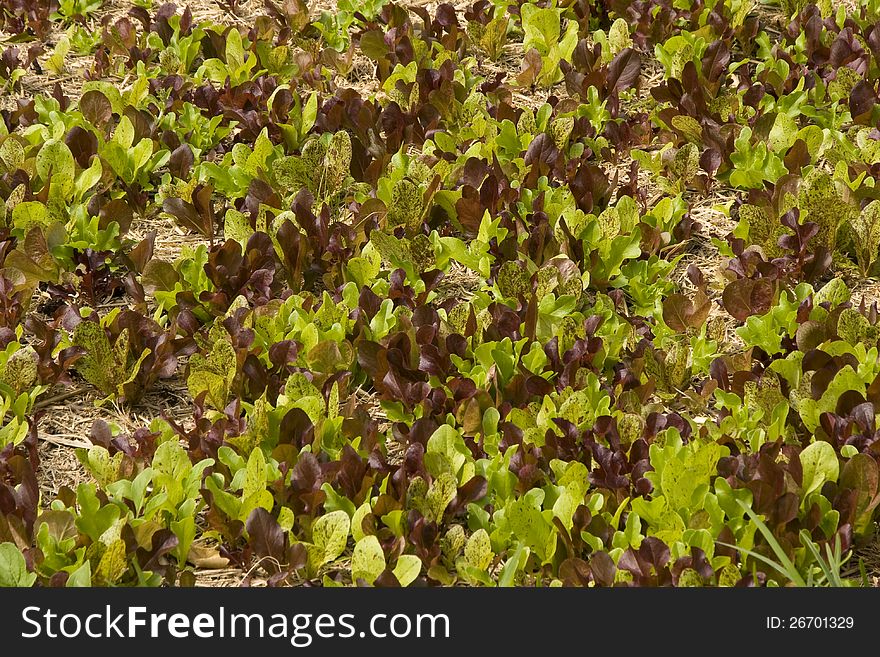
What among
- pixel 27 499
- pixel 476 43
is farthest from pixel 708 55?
pixel 27 499

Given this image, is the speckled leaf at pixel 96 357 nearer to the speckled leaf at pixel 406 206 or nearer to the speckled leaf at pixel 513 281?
the speckled leaf at pixel 406 206

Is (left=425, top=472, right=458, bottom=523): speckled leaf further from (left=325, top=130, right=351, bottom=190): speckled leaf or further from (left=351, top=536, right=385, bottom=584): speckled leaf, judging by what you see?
(left=325, top=130, right=351, bottom=190): speckled leaf

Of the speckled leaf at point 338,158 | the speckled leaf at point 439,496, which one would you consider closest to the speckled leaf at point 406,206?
the speckled leaf at point 338,158

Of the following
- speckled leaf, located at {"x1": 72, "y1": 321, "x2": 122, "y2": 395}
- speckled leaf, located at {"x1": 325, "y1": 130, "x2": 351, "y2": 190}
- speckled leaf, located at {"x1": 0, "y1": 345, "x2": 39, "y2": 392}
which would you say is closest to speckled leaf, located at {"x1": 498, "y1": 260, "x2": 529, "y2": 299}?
speckled leaf, located at {"x1": 325, "y1": 130, "x2": 351, "y2": 190}

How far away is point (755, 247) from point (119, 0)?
3517 millimetres

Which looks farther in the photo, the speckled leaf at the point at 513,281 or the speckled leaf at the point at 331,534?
the speckled leaf at the point at 513,281

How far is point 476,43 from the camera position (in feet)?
16.9

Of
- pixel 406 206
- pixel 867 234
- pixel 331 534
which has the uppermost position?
pixel 867 234

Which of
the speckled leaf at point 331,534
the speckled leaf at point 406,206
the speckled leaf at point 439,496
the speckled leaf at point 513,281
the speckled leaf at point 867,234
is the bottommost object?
the speckled leaf at point 331,534

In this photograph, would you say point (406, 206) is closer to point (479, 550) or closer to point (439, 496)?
point (439, 496)

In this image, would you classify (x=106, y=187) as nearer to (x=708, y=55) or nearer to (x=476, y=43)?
(x=476, y=43)

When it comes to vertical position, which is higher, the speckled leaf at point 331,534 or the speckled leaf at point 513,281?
the speckled leaf at point 513,281

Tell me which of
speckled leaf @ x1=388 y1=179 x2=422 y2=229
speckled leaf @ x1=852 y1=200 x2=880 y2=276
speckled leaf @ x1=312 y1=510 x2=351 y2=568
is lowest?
speckled leaf @ x1=312 y1=510 x2=351 y2=568

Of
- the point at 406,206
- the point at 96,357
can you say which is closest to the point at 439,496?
the point at 96,357
